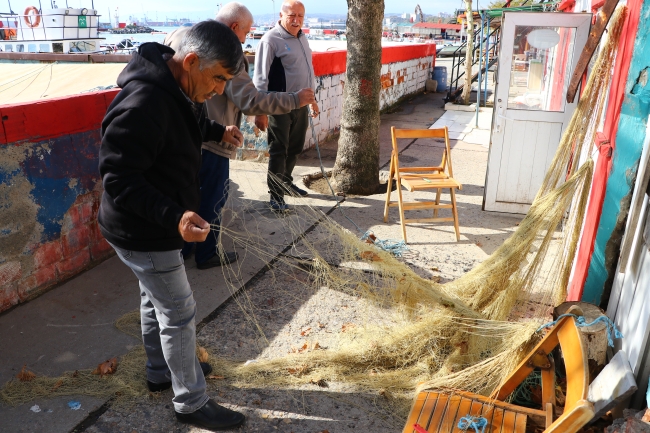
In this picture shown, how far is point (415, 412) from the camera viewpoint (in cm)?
248

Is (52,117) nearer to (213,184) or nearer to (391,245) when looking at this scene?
(213,184)

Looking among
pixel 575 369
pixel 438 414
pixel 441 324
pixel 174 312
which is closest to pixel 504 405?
pixel 438 414

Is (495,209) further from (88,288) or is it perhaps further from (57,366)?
(57,366)

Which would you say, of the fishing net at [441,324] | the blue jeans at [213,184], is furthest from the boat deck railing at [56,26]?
the fishing net at [441,324]

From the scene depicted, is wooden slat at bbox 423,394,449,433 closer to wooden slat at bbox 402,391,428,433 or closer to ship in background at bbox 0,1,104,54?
wooden slat at bbox 402,391,428,433

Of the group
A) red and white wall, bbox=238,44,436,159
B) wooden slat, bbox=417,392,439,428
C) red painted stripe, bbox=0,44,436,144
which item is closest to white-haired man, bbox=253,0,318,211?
red and white wall, bbox=238,44,436,159

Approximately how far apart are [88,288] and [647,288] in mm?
3898

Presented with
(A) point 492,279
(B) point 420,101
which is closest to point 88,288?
(A) point 492,279

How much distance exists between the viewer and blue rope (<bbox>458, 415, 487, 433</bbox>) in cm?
236

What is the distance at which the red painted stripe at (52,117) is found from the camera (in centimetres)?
373

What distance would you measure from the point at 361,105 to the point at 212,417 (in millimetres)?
4936

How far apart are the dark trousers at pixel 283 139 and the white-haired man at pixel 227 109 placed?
4.32ft

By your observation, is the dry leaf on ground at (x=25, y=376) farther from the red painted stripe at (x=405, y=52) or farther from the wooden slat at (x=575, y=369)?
the red painted stripe at (x=405, y=52)

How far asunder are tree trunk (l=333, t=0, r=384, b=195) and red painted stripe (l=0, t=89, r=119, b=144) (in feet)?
10.4
